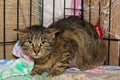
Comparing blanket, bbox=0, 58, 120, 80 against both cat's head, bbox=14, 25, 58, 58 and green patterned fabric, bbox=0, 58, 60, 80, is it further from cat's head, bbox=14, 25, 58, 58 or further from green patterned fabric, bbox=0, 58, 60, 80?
cat's head, bbox=14, 25, 58, 58

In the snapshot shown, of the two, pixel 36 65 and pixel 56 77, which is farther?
pixel 36 65

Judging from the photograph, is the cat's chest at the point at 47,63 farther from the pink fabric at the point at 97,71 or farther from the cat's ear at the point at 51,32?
the pink fabric at the point at 97,71

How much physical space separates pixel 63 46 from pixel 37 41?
0.22m

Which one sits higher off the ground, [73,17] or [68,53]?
[73,17]

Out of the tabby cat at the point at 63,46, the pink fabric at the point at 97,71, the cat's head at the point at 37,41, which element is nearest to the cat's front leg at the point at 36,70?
the tabby cat at the point at 63,46

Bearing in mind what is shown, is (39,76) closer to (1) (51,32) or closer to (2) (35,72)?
(2) (35,72)

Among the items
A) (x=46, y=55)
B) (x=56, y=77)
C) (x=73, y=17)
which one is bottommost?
(x=56, y=77)

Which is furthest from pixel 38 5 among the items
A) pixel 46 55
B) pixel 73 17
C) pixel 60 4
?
pixel 46 55

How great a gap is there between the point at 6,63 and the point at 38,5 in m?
0.56

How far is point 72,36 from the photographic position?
2.16m

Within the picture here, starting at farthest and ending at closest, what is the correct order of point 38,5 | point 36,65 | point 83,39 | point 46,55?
point 38,5 → point 83,39 → point 36,65 → point 46,55

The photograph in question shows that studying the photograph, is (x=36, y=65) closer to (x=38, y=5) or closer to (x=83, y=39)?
(x=83, y=39)

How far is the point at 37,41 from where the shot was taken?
188 cm

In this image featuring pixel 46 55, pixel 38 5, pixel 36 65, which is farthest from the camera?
pixel 38 5
